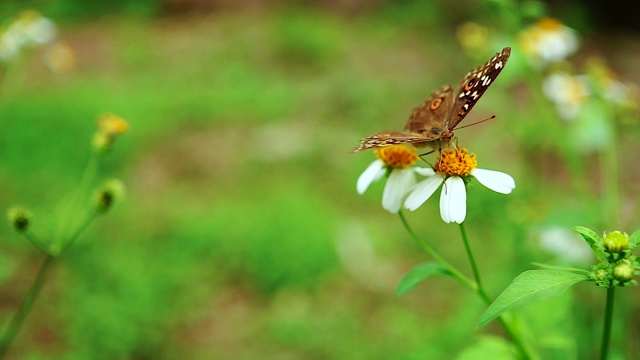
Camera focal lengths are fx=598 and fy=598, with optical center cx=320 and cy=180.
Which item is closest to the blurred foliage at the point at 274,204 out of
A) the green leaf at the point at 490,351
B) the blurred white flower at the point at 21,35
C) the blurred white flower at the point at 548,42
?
the green leaf at the point at 490,351

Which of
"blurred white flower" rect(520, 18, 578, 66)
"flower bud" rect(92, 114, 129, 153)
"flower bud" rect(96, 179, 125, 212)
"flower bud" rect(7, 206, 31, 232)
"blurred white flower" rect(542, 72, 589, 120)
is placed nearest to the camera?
"flower bud" rect(7, 206, 31, 232)

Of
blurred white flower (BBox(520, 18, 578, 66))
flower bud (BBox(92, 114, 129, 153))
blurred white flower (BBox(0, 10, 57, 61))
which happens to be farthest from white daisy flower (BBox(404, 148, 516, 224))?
blurred white flower (BBox(0, 10, 57, 61))

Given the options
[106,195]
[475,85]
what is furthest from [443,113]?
[106,195]

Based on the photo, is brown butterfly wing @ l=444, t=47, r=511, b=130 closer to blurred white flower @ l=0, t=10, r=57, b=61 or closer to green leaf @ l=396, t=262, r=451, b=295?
green leaf @ l=396, t=262, r=451, b=295

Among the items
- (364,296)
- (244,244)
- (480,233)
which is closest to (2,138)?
(244,244)

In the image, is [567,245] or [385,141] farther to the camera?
[567,245]

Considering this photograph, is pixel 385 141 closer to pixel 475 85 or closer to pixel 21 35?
pixel 475 85
